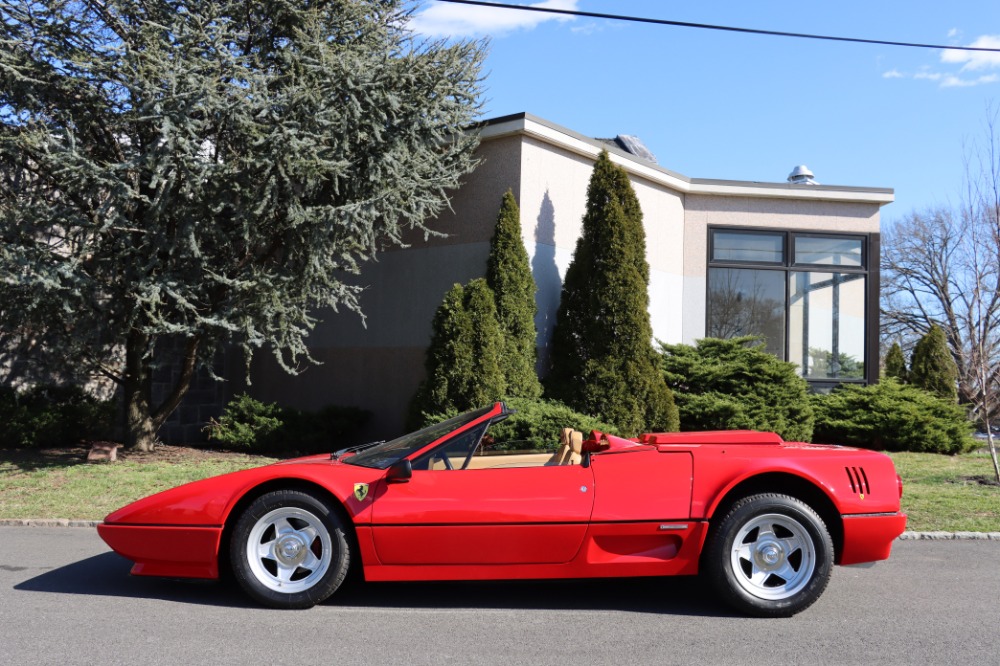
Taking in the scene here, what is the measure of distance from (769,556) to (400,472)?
2268 mm

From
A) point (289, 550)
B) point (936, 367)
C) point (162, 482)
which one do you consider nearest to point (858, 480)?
point (289, 550)

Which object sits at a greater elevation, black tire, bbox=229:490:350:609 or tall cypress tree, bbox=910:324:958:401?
tall cypress tree, bbox=910:324:958:401

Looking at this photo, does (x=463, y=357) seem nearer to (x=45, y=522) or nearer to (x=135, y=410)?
(x=135, y=410)

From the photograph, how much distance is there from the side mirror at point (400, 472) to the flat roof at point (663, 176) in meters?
8.55

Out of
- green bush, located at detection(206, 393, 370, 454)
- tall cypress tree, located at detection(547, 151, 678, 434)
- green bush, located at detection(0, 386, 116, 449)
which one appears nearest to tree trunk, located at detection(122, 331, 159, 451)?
green bush, located at detection(206, 393, 370, 454)

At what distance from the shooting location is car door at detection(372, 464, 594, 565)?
200 inches

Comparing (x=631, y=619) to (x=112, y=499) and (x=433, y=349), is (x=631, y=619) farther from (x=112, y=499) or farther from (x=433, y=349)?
(x=433, y=349)

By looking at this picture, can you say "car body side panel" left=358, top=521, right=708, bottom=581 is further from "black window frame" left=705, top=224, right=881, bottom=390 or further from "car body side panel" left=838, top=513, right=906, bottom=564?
"black window frame" left=705, top=224, right=881, bottom=390

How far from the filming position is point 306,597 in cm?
512

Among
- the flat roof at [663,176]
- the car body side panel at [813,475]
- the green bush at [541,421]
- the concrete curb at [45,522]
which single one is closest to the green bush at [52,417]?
the concrete curb at [45,522]

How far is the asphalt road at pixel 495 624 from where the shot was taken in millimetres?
4301

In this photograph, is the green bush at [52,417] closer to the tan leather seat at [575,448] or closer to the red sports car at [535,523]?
the red sports car at [535,523]

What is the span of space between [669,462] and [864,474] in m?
1.21

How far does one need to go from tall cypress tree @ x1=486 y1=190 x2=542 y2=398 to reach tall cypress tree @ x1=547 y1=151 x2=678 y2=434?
1.89 feet
